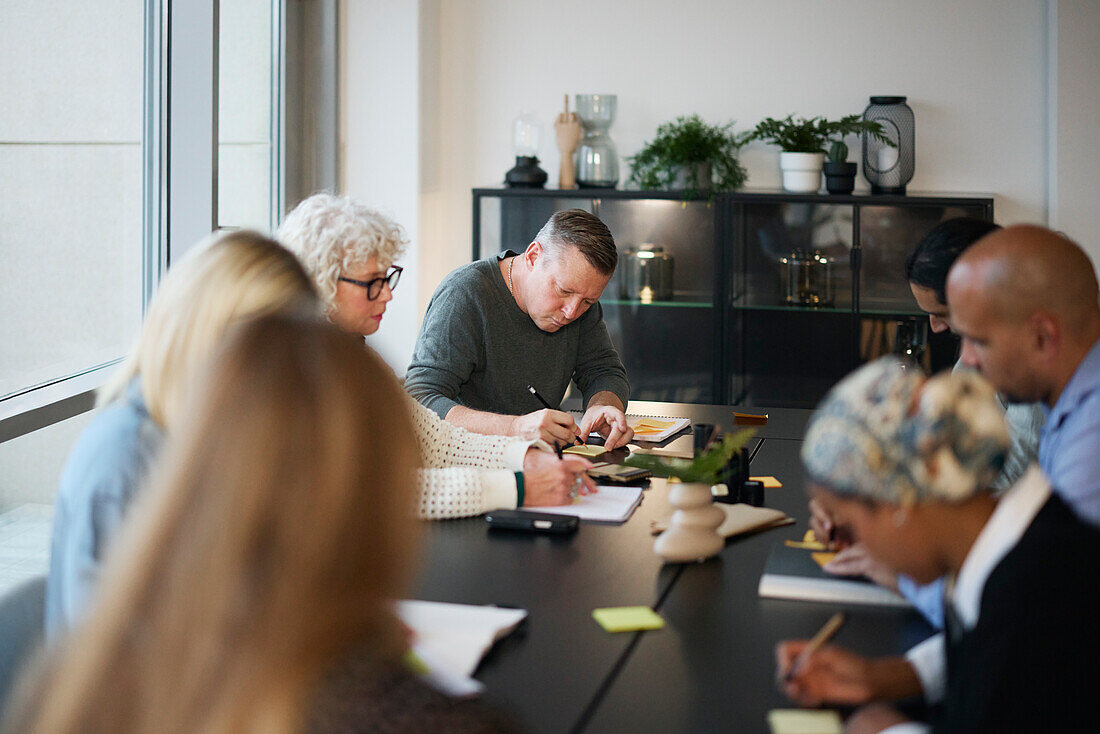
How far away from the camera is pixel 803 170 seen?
4.79 meters

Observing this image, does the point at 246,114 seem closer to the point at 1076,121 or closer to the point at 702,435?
the point at 702,435

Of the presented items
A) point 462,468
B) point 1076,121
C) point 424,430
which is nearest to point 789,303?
point 1076,121

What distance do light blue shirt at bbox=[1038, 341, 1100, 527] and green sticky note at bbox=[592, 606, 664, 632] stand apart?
640mm

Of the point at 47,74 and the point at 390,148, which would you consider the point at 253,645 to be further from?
the point at 390,148

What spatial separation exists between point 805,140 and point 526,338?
7.37ft

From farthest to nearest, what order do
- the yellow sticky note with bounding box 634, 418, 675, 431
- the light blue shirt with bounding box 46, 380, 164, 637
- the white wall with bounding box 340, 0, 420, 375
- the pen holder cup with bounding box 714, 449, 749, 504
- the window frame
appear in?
1. the white wall with bounding box 340, 0, 420, 375
2. the window frame
3. the yellow sticky note with bounding box 634, 418, 675, 431
4. the pen holder cup with bounding box 714, 449, 749, 504
5. the light blue shirt with bounding box 46, 380, 164, 637

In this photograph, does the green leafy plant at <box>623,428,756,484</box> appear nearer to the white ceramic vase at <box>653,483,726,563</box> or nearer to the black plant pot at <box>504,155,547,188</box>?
the white ceramic vase at <box>653,483,726,563</box>

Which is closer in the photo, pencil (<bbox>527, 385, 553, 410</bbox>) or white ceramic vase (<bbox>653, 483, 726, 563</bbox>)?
white ceramic vase (<bbox>653, 483, 726, 563</bbox>)

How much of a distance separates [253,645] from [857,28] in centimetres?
482

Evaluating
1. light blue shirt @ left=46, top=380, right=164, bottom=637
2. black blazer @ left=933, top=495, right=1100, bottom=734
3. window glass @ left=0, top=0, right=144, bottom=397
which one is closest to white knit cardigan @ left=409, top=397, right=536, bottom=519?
light blue shirt @ left=46, top=380, right=164, bottom=637

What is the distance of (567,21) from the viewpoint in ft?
17.2

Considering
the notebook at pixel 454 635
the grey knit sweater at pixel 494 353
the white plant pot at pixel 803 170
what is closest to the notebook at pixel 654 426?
the grey knit sweater at pixel 494 353

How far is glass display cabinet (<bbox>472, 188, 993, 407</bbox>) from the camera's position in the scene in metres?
4.79

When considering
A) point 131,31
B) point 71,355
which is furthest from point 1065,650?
point 131,31
